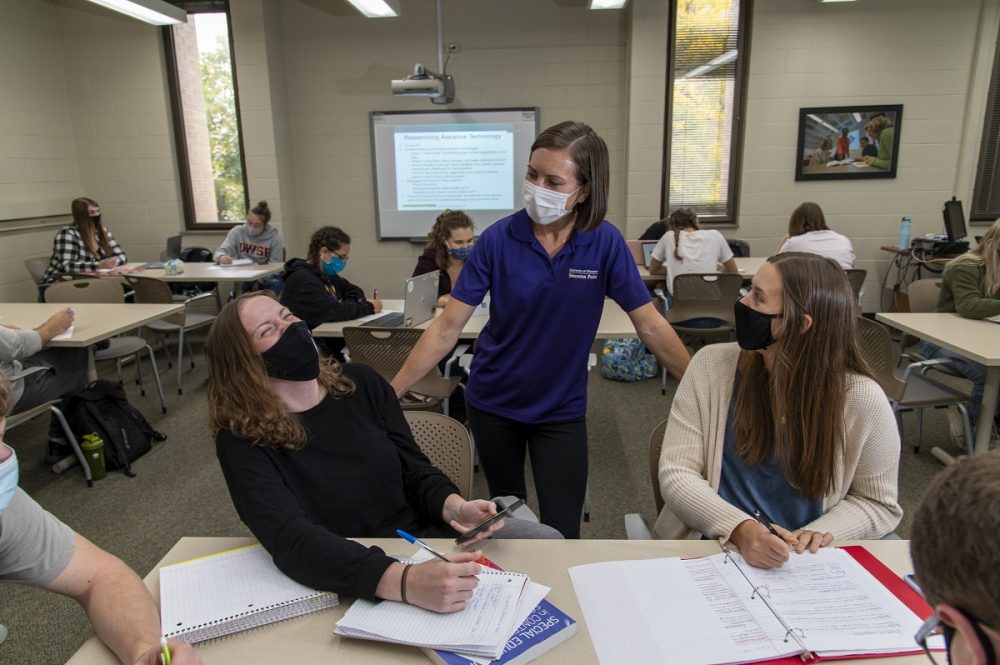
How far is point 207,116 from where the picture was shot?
633cm

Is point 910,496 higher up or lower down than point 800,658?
lower down

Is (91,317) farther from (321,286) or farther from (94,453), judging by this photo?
(321,286)

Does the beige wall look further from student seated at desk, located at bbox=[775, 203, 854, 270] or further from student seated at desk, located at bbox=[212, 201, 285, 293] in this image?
student seated at desk, located at bbox=[775, 203, 854, 270]

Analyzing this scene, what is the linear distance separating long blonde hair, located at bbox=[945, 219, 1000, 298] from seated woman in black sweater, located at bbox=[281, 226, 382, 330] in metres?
3.13

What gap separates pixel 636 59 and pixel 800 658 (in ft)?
18.7

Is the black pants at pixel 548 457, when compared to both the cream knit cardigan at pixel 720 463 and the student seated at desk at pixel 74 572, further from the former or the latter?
the student seated at desk at pixel 74 572

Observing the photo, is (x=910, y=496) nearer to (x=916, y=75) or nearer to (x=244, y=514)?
(x=244, y=514)

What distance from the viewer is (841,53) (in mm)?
5684

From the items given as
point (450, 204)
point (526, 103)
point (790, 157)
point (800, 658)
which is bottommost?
point (800, 658)

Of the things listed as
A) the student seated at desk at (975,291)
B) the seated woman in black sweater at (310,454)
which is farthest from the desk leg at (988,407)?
the seated woman in black sweater at (310,454)

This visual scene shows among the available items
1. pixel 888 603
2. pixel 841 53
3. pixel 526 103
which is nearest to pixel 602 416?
pixel 888 603

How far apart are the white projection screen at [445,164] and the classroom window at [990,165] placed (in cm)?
416

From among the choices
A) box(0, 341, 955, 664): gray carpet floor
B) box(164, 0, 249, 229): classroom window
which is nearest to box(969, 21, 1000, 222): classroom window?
box(0, 341, 955, 664): gray carpet floor

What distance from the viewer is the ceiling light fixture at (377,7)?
17.0 feet
